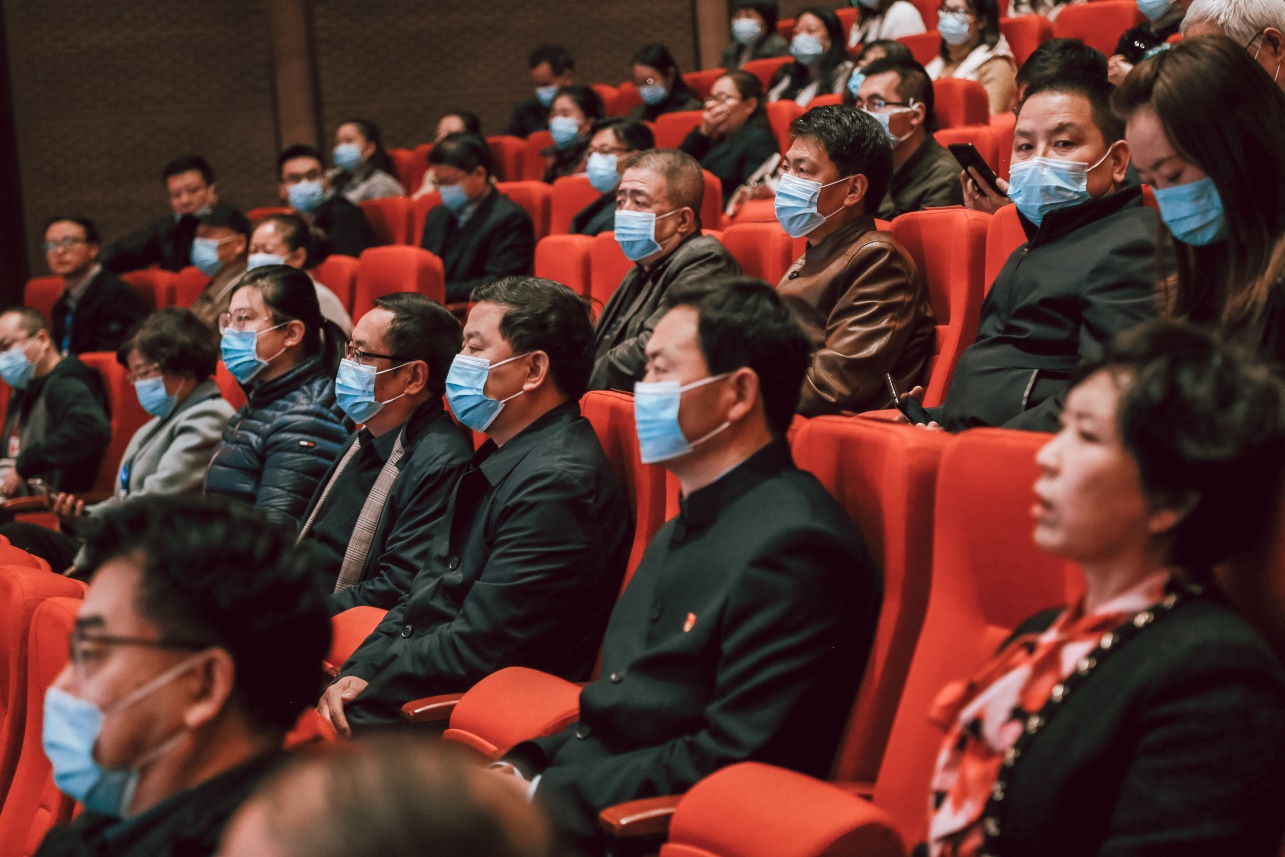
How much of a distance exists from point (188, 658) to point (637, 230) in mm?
1571

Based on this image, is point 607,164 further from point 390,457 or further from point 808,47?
point 390,457

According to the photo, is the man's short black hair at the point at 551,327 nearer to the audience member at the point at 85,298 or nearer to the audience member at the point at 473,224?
the audience member at the point at 473,224

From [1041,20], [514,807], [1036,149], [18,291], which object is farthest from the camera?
[18,291]

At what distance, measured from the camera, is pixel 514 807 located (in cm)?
44

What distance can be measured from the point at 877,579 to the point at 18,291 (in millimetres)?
4855

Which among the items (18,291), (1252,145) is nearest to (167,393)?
(1252,145)

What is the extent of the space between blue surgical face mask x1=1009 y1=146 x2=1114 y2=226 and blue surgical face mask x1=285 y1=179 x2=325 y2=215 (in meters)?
3.02

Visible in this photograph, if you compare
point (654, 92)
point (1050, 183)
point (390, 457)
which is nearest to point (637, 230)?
point (390, 457)

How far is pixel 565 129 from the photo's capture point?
443cm

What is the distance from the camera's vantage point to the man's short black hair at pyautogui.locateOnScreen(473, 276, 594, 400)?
1.77 meters

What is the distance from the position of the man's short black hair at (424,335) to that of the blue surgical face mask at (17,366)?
147 centimetres

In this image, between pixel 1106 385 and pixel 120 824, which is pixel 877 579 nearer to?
pixel 1106 385

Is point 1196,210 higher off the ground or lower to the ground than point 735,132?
higher

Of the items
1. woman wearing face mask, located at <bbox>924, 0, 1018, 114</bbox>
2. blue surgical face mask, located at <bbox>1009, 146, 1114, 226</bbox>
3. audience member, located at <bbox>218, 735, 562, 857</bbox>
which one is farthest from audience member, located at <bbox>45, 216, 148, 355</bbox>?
audience member, located at <bbox>218, 735, 562, 857</bbox>
